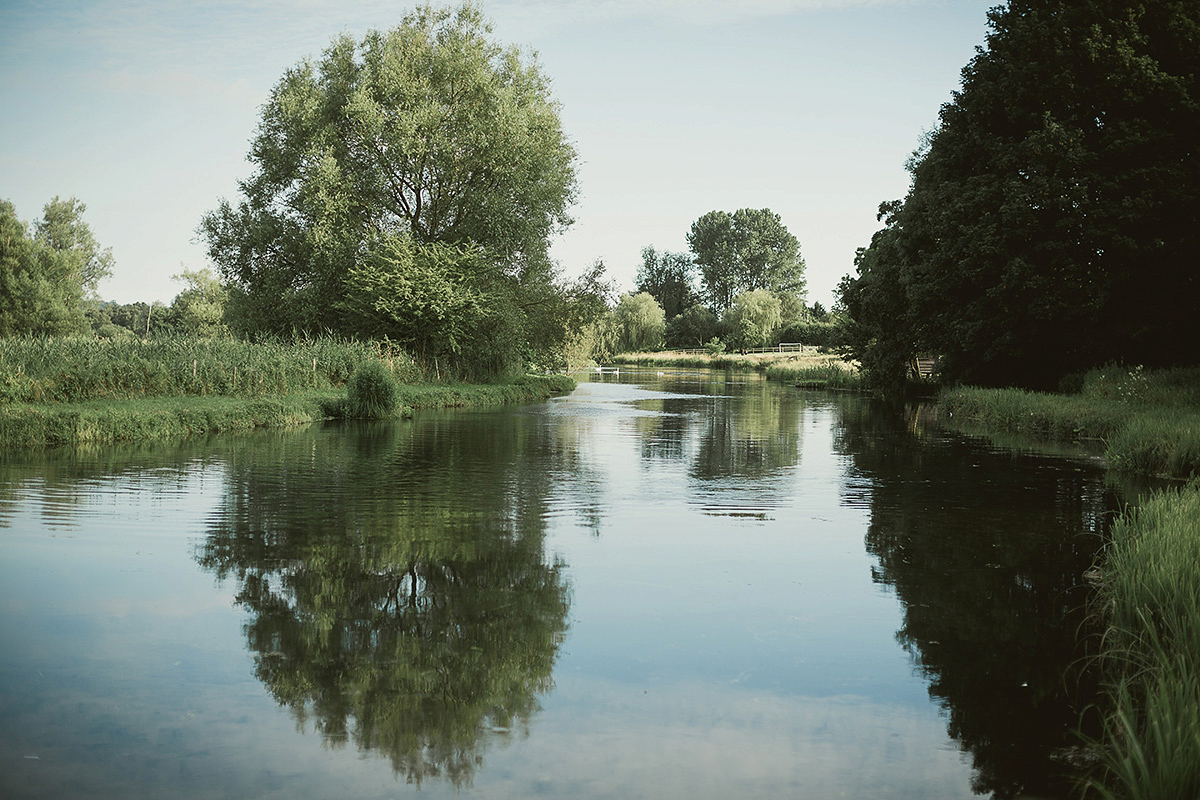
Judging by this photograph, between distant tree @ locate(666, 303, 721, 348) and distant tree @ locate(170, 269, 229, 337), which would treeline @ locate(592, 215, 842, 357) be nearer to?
distant tree @ locate(666, 303, 721, 348)

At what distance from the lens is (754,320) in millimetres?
104375

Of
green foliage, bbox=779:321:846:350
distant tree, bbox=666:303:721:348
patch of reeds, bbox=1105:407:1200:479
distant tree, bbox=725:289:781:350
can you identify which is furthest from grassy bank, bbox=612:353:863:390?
patch of reeds, bbox=1105:407:1200:479

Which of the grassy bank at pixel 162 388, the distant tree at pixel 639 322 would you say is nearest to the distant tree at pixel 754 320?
the distant tree at pixel 639 322

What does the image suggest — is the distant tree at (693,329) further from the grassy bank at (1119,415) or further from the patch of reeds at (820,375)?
the grassy bank at (1119,415)

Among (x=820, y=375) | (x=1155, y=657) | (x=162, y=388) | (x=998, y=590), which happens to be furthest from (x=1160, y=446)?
(x=820, y=375)

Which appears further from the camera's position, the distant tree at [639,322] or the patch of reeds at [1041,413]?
the distant tree at [639,322]

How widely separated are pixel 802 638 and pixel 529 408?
28953 millimetres

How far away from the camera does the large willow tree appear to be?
121 ft

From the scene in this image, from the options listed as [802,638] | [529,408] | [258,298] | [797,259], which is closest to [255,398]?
[529,408]

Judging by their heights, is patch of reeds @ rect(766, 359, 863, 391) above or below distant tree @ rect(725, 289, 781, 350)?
below

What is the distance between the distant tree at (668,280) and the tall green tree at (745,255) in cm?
289

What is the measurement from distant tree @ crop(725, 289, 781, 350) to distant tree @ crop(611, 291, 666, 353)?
9.52 meters

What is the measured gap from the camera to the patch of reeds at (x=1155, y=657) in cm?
400

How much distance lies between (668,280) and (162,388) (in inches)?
5153
